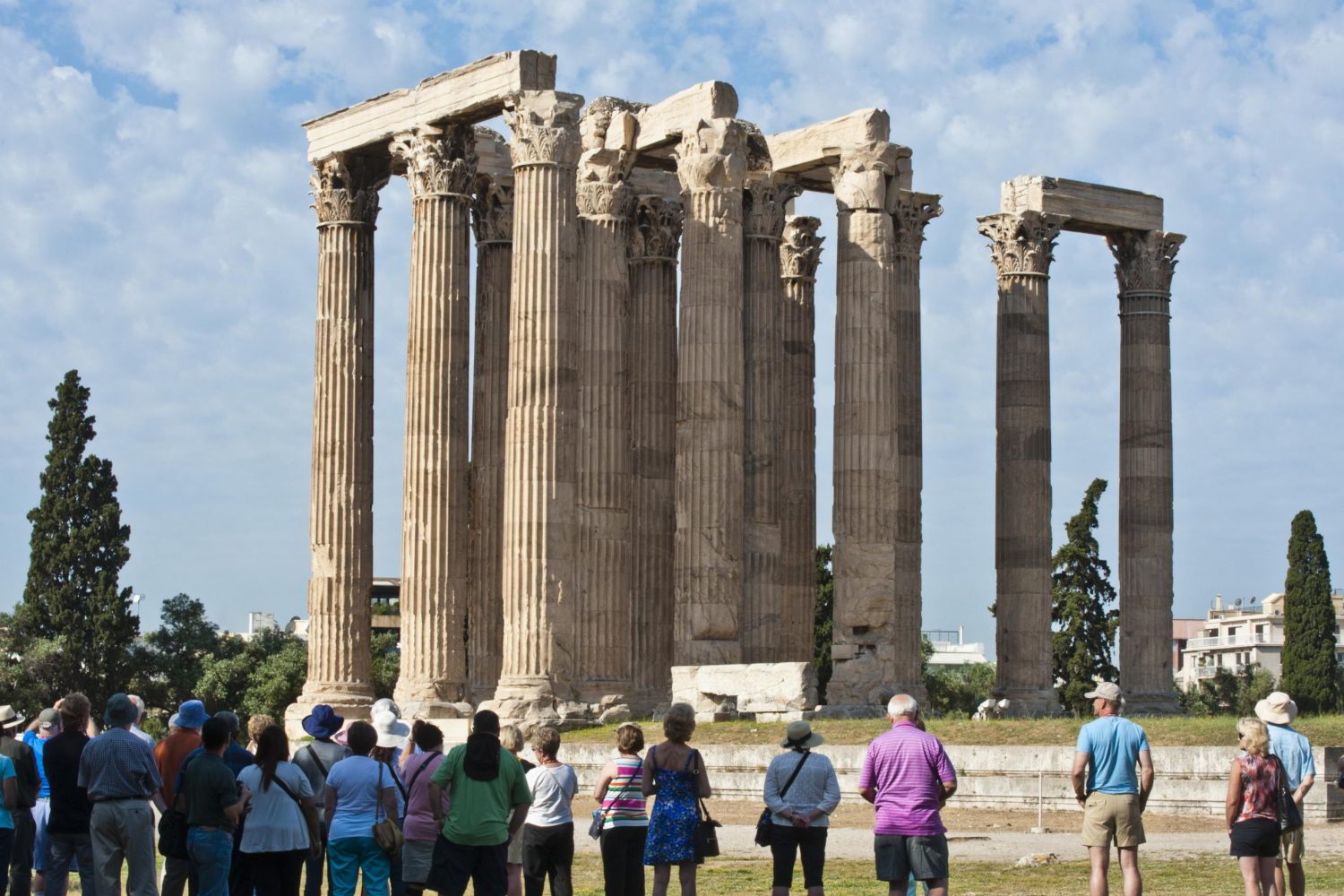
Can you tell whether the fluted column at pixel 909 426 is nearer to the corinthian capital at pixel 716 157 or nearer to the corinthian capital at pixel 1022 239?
the corinthian capital at pixel 1022 239

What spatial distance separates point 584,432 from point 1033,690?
16230 mm

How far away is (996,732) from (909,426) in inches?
712

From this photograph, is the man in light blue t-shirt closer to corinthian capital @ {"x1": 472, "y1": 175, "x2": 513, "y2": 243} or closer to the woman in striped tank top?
the woman in striped tank top

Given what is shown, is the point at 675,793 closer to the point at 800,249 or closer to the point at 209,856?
the point at 209,856

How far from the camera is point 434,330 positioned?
5897cm

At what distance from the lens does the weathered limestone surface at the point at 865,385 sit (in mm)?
57969

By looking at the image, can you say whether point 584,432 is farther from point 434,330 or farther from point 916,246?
point 916,246

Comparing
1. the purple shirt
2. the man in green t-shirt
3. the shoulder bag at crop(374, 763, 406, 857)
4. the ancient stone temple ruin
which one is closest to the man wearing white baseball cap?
the purple shirt

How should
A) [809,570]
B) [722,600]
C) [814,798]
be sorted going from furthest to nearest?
[809,570], [722,600], [814,798]

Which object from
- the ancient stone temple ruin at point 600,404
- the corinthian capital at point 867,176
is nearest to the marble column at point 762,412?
the ancient stone temple ruin at point 600,404

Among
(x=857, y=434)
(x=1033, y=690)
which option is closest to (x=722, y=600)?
(x=857, y=434)

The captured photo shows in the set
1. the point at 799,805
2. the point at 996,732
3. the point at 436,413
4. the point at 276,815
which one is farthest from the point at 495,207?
the point at 276,815

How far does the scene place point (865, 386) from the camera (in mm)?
58625

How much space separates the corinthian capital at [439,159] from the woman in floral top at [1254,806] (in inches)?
1456
